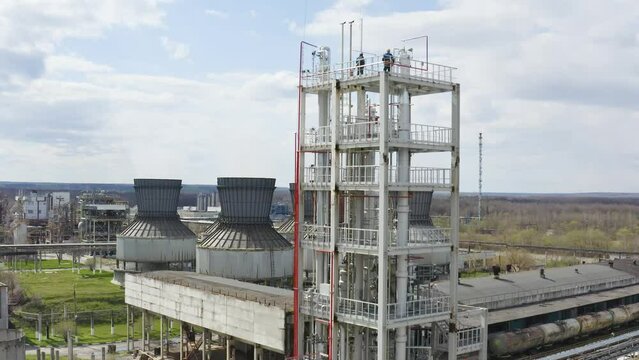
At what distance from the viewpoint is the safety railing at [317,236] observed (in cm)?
2779

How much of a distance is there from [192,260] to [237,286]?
27.9m

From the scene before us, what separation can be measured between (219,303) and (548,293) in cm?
2948

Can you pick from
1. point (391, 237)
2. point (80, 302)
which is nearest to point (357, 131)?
point (391, 237)

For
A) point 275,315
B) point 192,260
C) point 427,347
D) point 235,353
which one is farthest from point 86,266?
point 427,347

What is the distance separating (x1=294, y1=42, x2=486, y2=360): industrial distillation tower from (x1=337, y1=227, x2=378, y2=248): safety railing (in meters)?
0.05

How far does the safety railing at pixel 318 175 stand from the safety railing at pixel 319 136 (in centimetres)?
111

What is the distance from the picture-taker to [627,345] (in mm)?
45844

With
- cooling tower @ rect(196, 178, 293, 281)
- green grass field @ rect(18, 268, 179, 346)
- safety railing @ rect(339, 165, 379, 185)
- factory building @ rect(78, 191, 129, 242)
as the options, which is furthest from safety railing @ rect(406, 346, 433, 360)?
factory building @ rect(78, 191, 129, 242)

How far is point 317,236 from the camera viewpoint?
28328 millimetres

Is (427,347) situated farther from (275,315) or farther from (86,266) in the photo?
(86,266)

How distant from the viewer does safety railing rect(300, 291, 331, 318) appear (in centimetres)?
2789

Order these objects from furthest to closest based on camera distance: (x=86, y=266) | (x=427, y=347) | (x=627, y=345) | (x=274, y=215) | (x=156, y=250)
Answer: (x=274, y=215) → (x=86, y=266) → (x=156, y=250) → (x=627, y=345) → (x=427, y=347)

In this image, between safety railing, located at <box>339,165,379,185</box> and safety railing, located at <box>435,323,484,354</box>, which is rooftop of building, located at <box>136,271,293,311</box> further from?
safety railing, located at <box>339,165,379,185</box>

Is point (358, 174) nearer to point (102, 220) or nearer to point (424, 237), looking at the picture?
point (424, 237)
